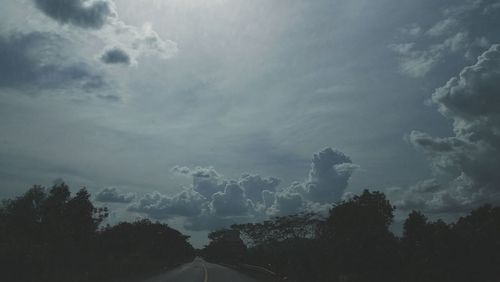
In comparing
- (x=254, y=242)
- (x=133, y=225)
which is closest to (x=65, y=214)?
(x=133, y=225)

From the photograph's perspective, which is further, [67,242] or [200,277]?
[67,242]

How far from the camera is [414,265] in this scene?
27.4m

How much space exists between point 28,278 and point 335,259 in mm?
18172

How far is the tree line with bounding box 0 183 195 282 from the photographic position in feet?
71.9

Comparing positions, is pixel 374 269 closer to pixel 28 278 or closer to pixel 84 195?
pixel 28 278

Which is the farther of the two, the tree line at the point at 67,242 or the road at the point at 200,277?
the road at the point at 200,277

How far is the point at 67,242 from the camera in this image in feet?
178

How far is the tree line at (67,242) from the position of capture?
21.9 metres

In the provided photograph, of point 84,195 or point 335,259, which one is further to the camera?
point 84,195

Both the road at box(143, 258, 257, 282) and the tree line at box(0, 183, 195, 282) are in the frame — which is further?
the road at box(143, 258, 257, 282)

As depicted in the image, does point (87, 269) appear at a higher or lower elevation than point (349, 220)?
lower

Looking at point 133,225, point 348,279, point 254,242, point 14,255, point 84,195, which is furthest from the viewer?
point 254,242

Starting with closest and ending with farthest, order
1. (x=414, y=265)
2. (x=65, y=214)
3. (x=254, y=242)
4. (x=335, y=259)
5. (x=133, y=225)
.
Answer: (x=414, y=265) < (x=335, y=259) < (x=65, y=214) < (x=133, y=225) < (x=254, y=242)

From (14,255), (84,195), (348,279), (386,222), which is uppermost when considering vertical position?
(84,195)
